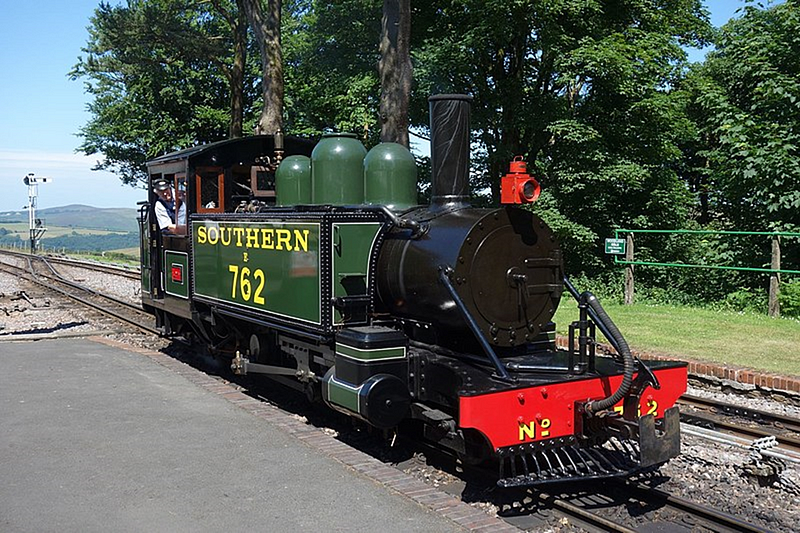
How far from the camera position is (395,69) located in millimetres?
12195

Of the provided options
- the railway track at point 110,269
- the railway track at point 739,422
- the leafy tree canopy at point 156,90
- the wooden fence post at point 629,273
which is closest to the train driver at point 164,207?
the railway track at point 739,422

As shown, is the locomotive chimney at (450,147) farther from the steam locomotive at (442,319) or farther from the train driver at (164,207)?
the train driver at (164,207)

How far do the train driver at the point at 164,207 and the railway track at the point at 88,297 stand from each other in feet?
7.45

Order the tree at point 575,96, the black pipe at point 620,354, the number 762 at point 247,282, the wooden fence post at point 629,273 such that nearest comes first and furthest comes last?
the black pipe at point 620,354 → the number 762 at point 247,282 → the wooden fence post at point 629,273 → the tree at point 575,96

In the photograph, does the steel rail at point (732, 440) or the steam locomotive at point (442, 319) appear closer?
the steam locomotive at point (442, 319)

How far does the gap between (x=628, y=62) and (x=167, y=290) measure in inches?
444

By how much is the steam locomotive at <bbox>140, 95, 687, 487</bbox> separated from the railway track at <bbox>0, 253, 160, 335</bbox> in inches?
215

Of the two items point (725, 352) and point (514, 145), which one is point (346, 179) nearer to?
point (725, 352)

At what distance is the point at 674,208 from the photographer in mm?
18609

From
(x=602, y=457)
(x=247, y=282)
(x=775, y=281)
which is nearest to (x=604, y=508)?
(x=602, y=457)

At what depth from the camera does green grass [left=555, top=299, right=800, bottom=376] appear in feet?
29.0

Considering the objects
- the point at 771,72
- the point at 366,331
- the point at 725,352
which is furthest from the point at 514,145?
the point at 366,331

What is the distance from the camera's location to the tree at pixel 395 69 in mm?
12086

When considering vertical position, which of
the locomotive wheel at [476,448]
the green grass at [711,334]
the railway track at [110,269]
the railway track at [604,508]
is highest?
the railway track at [110,269]
